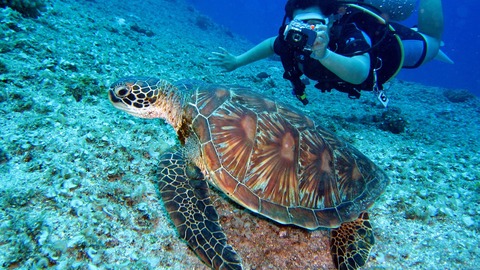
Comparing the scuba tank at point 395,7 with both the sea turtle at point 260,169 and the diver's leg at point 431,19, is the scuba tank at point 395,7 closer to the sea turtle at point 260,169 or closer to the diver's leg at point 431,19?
the diver's leg at point 431,19

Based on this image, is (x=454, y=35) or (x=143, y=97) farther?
(x=454, y=35)

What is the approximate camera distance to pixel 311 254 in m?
2.41

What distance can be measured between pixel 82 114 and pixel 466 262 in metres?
4.81

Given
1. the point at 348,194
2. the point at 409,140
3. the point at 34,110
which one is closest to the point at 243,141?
the point at 348,194

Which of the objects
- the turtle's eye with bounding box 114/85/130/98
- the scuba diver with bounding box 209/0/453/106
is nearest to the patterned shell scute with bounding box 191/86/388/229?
the turtle's eye with bounding box 114/85/130/98

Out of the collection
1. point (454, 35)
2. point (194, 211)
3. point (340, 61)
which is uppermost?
point (454, 35)

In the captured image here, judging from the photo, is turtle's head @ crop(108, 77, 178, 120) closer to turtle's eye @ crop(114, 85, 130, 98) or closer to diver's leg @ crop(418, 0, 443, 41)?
turtle's eye @ crop(114, 85, 130, 98)

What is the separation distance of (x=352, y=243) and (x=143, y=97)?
2.79 meters

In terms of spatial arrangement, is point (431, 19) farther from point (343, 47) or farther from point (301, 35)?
point (301, 35)

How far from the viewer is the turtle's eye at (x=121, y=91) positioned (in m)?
2.64

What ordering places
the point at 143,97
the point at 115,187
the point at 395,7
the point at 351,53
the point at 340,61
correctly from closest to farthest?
the point at 115,187 < the point at 143,97 < the point at 340,61 < the point at 351,53 < the point at 395,7

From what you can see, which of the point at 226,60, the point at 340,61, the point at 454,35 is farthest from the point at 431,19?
the point at 454,35

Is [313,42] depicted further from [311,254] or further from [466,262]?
[466,262]

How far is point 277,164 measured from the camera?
245 cm
